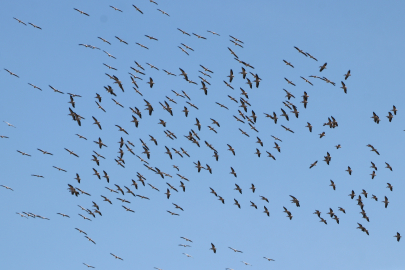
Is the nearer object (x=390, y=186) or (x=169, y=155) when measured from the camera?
(x=169, y=155)

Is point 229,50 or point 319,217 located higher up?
point 229,50

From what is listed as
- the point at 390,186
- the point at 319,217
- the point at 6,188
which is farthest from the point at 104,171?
the point at 390,186

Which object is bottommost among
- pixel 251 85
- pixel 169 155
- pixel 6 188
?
pixel 6 188

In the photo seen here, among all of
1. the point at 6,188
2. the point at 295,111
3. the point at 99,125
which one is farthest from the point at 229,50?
the point at 6,188

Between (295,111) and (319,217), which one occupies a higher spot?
(295,111)

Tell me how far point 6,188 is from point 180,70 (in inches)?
1566

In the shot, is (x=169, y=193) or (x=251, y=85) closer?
(x=251, y=85)

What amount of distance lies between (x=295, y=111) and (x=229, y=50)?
18254 millimetres

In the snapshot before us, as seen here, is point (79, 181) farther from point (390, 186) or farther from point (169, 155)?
point (390, 186)

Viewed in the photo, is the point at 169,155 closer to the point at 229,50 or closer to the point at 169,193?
the point at 169,193

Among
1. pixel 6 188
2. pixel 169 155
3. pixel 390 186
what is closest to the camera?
pixel 6 188

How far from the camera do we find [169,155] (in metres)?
154

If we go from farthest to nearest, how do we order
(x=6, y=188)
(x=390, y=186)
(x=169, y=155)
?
(x=390, y=186) → (x=169, y=155) → (x=6, y=188)

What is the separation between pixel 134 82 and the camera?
145 meters
